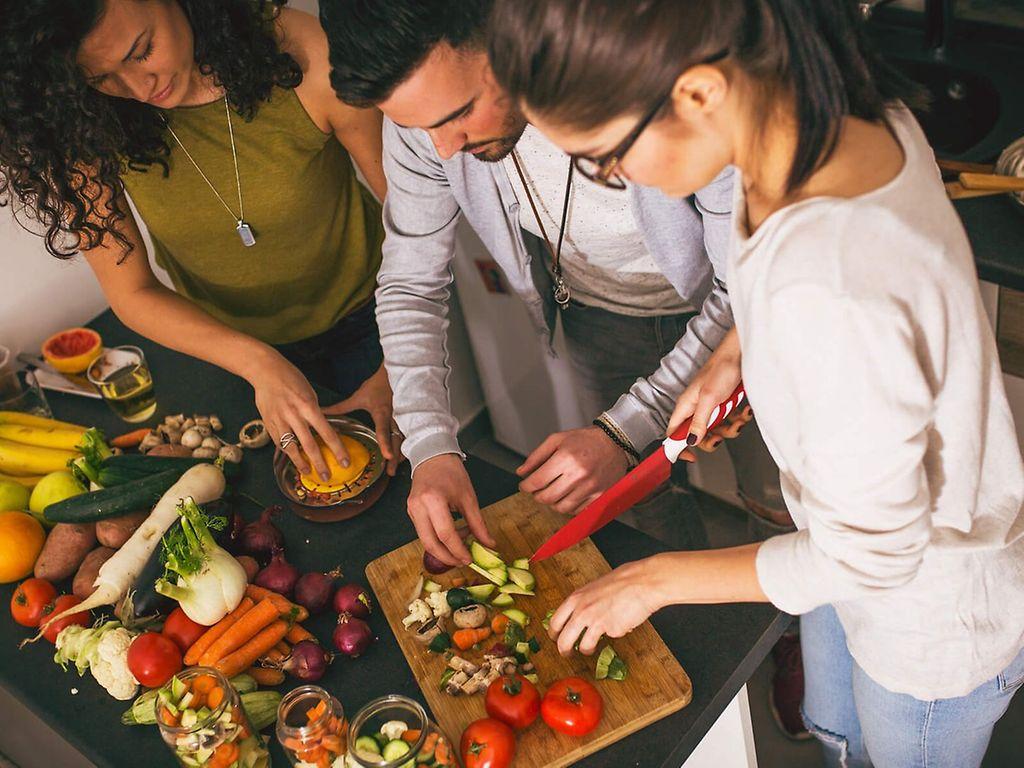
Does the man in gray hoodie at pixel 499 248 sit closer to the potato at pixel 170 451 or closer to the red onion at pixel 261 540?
the red onion at pixel 261 540

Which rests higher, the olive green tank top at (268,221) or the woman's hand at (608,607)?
the olive green tank top at (268,221)

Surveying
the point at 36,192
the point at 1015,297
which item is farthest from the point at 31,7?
the point at 1015,297

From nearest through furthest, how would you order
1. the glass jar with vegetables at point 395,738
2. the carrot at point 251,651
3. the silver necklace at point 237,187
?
the glass jar with vegetables at point 395,738
the carrot at point 251,651
the silver necklace at point 237,187

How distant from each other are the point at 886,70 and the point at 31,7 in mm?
1071

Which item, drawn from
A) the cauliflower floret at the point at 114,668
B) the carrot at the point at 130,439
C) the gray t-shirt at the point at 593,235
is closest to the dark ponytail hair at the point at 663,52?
the gray t-shirt at the point at 593,235

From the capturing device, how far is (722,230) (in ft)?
4.49

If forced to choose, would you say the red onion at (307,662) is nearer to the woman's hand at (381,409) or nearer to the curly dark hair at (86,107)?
the woman's hand at (381,409)

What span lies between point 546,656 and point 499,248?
2.31 feet

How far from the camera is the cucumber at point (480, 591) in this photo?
1332 millimetres

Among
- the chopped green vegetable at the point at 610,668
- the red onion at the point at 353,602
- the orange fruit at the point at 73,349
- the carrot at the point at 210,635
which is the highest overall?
the orange fruit at the point at 73,349

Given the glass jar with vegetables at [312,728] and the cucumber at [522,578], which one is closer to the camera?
the glass jar with vegetables at [312,728]

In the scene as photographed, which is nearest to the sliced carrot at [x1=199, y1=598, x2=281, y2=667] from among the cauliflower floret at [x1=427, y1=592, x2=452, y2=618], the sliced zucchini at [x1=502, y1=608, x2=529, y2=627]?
the cauliflower floret at [x1=427, y1=592, x2=452, y2=618]

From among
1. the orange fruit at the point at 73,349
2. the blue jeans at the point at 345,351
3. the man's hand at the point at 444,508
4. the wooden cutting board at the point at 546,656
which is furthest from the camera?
the blue jeans at the point at 345,351

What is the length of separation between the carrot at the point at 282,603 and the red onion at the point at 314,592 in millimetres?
10
